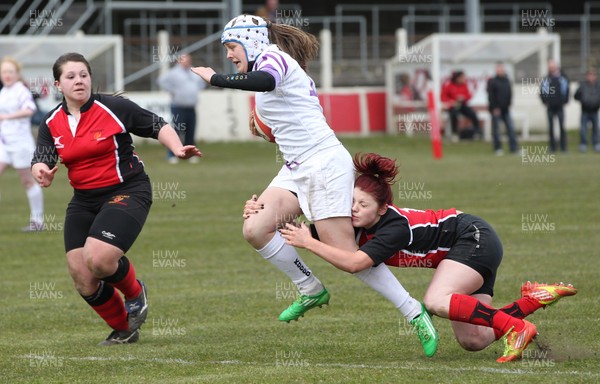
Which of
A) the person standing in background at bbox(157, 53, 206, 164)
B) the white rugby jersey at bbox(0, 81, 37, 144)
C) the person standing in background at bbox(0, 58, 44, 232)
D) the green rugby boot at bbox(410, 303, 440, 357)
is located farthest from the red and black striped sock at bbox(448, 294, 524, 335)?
the person standing in background at bbox(157, 53, 206, 164)

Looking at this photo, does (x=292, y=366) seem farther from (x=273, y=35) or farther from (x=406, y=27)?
(x=406, y=27)

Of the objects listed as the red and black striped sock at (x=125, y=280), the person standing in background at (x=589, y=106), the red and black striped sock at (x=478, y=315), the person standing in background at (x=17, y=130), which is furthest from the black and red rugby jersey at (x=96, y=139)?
the person standing in background at (x=589, y=106)

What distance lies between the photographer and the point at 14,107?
14.1 meters

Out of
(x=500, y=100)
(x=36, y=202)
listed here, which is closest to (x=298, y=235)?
(x=36, y=202)

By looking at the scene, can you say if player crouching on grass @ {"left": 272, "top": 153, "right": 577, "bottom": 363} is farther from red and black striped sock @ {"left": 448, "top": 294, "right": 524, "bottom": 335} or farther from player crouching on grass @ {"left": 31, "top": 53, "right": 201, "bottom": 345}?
player crouching on grass @ {"left": 31, "top": 53, "right": 201, "bottom": 345}

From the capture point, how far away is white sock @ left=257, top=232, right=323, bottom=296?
22.8ft

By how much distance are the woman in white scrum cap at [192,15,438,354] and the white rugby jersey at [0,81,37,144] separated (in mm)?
7786

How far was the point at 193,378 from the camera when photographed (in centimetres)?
607

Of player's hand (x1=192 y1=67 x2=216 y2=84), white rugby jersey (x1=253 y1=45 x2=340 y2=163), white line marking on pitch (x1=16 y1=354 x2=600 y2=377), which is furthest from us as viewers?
white rugby jersey (x1=253 y1=45 x2=340 y2=163)

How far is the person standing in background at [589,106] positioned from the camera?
2608cm

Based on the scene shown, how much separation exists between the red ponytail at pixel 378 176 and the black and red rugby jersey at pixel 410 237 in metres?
0.10

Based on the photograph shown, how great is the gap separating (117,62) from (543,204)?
1556 centimetres

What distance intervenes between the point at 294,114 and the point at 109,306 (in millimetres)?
1864

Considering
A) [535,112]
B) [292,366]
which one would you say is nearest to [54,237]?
[292,366]
